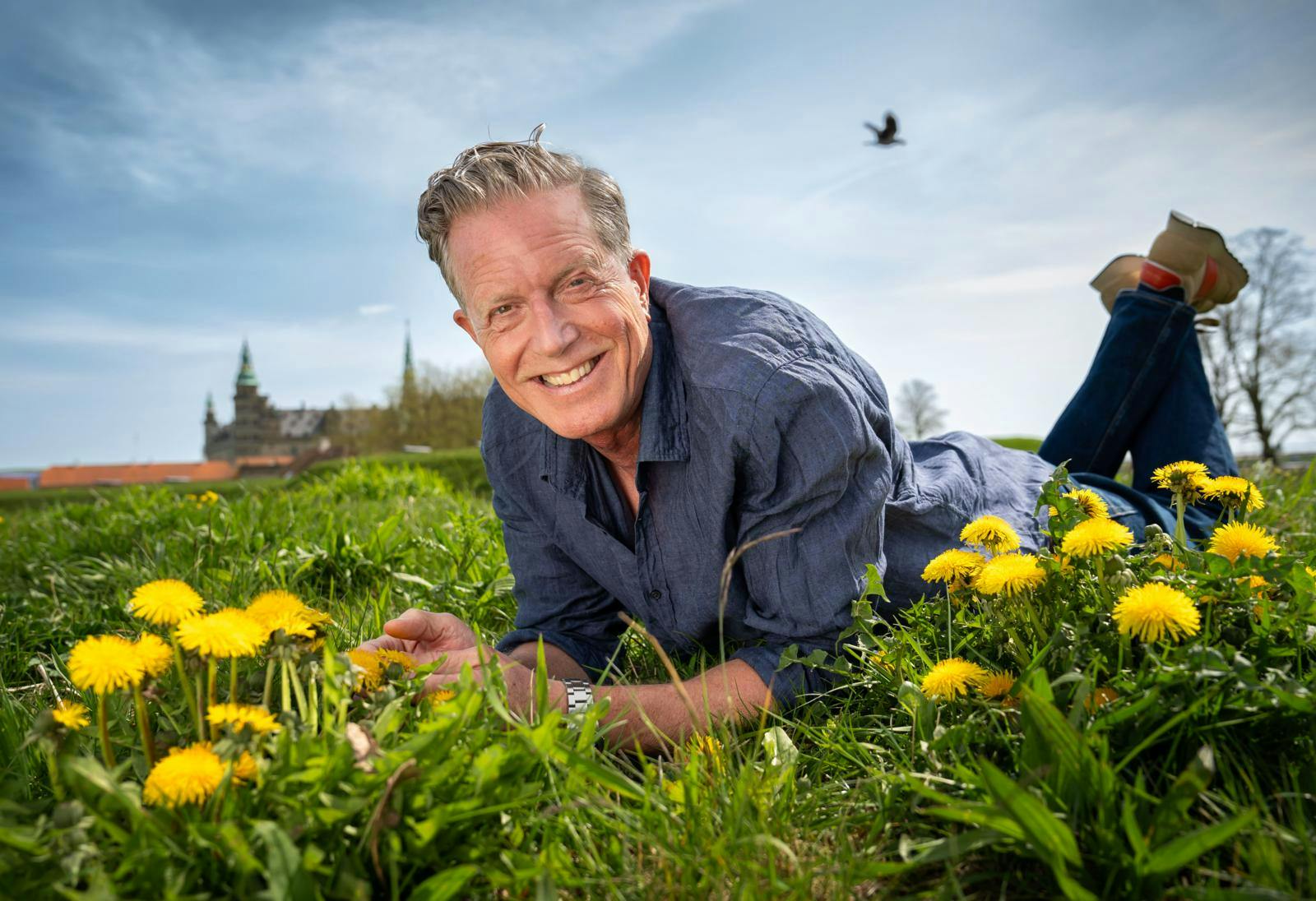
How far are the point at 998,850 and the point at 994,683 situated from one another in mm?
386

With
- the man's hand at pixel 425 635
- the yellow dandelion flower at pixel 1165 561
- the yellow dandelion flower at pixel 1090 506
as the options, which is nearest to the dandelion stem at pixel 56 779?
the man's hand at pixel 425 635

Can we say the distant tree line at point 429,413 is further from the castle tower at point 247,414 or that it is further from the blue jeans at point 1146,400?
the castle tower at point 247,414

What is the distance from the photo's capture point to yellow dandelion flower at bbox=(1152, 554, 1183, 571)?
5.82 feet

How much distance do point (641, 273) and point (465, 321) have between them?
0.50 m

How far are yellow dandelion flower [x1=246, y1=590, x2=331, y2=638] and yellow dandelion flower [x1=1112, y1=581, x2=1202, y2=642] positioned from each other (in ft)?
4.40

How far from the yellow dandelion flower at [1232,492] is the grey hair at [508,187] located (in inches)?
58.4

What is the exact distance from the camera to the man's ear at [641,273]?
2311 mm

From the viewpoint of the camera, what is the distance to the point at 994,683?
5.24ft

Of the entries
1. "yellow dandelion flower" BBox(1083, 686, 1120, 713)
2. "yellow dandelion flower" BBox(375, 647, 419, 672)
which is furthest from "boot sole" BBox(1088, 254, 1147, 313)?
"yellow dandelion flower" BBox(375, 647, 419, 672)

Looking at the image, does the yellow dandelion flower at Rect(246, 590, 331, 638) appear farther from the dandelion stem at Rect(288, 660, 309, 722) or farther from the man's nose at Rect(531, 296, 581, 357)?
the man's nose at Rect(531, 296, 581, 357)

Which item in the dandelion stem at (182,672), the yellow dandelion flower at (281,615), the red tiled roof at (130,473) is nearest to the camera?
the dandelion stem at (182,672)

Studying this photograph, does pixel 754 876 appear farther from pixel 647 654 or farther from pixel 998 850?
pixel 647 654

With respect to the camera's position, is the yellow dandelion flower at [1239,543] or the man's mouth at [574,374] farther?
the man's mouth at [574,374]

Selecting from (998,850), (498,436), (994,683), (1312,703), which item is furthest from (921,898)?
(498,436)
